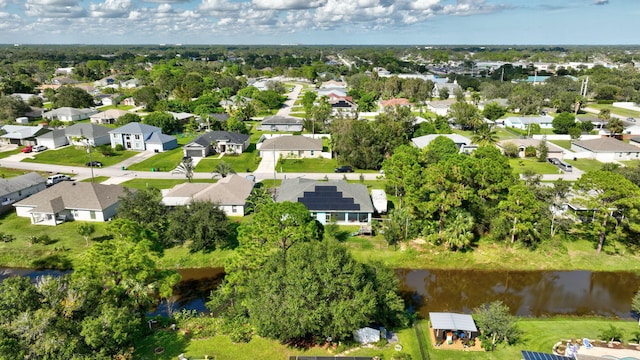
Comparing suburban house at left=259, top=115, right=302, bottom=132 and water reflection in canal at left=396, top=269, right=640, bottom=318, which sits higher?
suburban house at left=259, top=115, right=302, bottom=132

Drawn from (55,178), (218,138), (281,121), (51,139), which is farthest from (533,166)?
(51,139)

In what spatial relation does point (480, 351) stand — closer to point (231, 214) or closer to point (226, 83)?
point (231, 214)

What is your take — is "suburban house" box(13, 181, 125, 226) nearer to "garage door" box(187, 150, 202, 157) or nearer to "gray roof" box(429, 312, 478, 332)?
"garage door" box(187, 150, 202, 157)

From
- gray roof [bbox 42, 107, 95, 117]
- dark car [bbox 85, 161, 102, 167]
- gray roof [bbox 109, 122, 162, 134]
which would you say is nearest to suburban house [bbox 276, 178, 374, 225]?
dark car [bbox 85, 161, 102, 167]

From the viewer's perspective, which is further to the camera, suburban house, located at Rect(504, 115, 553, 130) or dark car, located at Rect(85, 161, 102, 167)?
suburban house, located at Rect(504, 115, 553, 130)

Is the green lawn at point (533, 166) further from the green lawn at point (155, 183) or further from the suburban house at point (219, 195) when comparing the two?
the green lawn at point (155, 183)

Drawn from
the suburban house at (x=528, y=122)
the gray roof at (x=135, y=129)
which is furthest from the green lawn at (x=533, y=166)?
the gray roof at (x=135, y=129)
